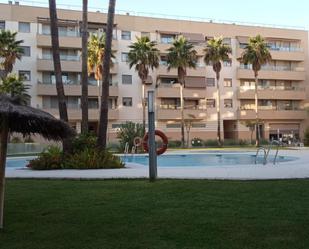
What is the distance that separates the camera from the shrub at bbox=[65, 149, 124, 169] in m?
19.8

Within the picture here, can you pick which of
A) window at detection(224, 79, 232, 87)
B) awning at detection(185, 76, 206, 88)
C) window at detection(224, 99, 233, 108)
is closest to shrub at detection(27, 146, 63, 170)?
awning at detection(185, 76, 206, 88)

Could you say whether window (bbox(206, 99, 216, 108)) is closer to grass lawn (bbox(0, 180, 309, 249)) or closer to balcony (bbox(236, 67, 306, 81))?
balcony (bbox(236, 67, 306, 81))

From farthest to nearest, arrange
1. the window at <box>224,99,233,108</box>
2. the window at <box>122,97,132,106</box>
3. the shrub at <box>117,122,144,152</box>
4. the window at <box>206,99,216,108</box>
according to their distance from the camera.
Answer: the window at <box>224,99,233,108</box> < the window at <box>206,99,216,108</box> < the window at <box>122,97,132,106</box> < the shrub at <box>117,122,144,152</box>

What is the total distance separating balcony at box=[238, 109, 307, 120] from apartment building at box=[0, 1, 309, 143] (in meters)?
0.13

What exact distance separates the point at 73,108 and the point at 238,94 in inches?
892

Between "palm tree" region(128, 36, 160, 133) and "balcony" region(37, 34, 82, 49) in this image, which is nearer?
"palm tree" region(128, 36, 160, 133)

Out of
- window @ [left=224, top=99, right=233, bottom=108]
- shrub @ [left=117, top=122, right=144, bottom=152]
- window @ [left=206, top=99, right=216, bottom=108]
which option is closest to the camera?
shrub @ [left=117, top=122, right=144, bottom=152]

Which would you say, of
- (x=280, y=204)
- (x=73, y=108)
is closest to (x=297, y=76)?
(x=73, y=108)

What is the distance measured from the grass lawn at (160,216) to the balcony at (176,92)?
4815cm

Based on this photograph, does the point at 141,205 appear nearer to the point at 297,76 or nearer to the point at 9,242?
the point at 9,242

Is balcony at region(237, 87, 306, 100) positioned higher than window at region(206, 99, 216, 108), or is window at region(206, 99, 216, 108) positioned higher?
balcony at region(237, 87, 306, 100)

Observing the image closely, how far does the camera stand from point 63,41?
5672 cm

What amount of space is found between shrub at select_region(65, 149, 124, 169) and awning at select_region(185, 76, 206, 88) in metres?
43.1

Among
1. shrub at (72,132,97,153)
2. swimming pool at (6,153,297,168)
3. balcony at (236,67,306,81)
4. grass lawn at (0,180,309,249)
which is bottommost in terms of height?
swimming pool at (6,153,297,168)
